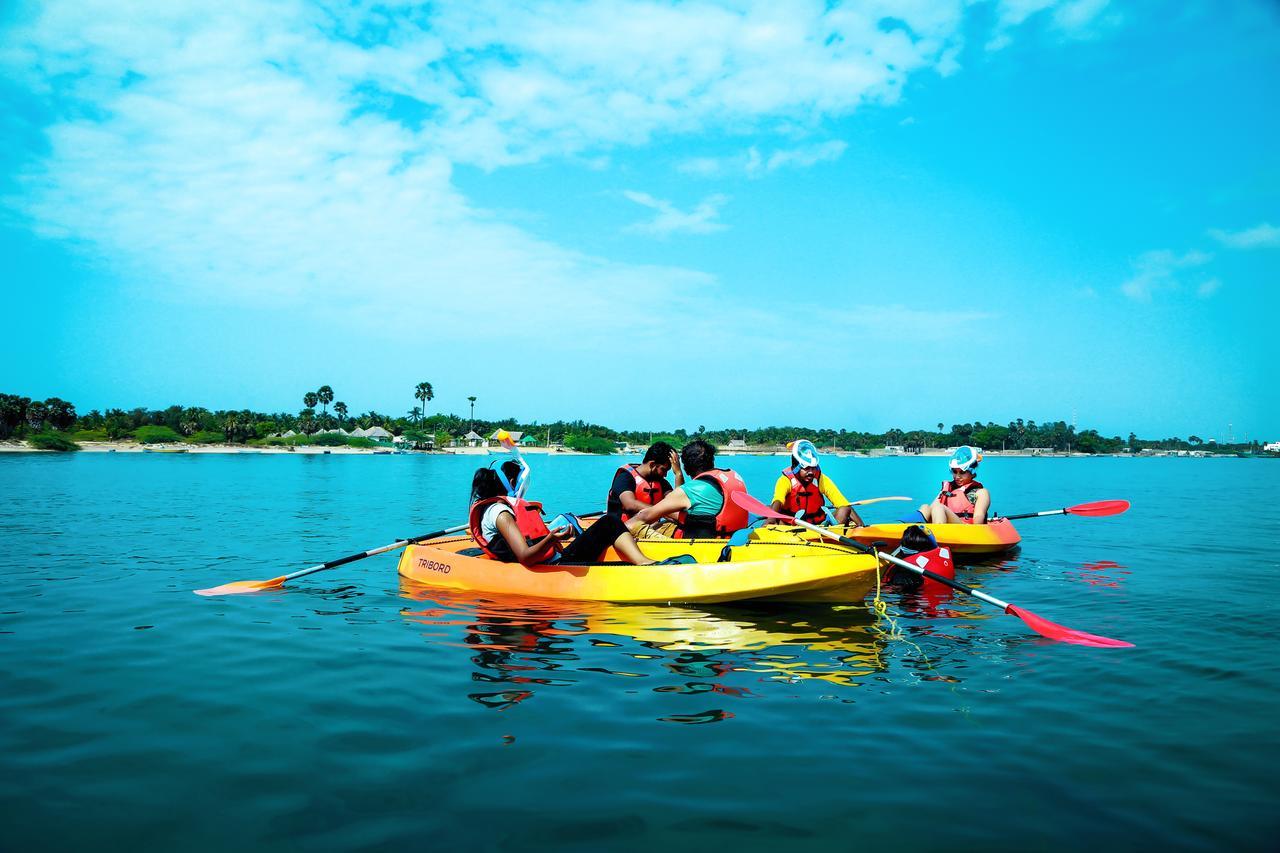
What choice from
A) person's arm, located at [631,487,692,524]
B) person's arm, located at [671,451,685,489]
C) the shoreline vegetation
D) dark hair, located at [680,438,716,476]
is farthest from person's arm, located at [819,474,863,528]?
the shoreline vegetation

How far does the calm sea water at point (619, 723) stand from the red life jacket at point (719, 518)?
1427 millimetres

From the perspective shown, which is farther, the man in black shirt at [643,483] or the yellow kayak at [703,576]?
the man in black shirt at [643,483]

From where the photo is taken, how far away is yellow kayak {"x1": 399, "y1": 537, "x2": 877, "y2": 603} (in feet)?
27.0

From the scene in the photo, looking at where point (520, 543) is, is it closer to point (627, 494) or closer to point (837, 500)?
point (627, 494)

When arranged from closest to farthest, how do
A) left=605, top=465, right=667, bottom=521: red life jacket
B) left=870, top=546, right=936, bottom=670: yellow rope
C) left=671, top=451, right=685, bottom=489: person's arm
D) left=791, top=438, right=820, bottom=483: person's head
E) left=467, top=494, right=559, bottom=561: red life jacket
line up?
left=870, top=546, right=936, bottom=670: yellow rope → left=467, top=494, right=559, bottom=561: red life jacket → left=605, top=465, right=667, bottom=521: red life jacket → left=671, top=451, right=685, bottom=489: person's arm → left=791, top=438, right=820, bottom=483: person's head

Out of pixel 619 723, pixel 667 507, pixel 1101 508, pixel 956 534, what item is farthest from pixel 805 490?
pixel 1101 508

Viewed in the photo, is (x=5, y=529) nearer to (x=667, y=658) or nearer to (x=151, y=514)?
(x=151, y=514)

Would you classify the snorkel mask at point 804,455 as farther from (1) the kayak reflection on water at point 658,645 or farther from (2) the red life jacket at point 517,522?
(2) the red life jacket at point 517,522

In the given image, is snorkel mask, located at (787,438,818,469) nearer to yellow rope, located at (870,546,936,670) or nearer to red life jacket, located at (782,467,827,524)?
red life jacket, located at (782,467,827,524)

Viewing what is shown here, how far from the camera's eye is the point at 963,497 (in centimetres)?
1419

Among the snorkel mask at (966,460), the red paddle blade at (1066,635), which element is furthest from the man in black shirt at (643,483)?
the snorkel mask at (966,460)

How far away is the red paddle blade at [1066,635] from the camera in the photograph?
7.11 metres

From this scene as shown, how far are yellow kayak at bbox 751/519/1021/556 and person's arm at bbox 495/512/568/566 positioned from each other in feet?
9.56

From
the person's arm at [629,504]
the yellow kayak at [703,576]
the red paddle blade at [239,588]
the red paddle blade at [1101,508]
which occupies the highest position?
the person's arm at [629,504]
